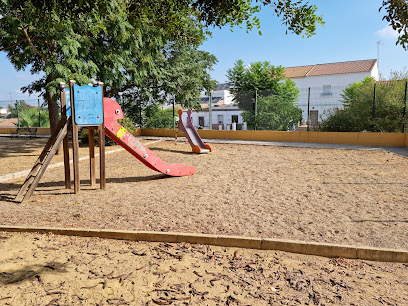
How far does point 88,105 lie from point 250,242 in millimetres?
4391

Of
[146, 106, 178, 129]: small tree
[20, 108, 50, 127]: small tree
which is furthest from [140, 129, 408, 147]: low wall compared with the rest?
[20, 108, 50, 127]: small tree

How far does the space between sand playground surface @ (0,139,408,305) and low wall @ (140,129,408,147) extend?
767 cm

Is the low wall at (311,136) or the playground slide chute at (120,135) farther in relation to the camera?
the low wall at (311,136)

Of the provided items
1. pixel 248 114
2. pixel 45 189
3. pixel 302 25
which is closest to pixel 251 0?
pixel 302 25

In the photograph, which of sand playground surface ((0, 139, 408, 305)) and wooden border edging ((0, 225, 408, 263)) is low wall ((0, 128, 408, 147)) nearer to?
sand playground surface ((0, 139, 408, 305))

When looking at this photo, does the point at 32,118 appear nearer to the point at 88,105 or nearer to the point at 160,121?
the point at 160,121

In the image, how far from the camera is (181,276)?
10.2 ft

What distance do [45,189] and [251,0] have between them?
5375mm

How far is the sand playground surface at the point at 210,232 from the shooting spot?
2826 mm

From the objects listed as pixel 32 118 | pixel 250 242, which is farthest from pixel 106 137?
pixel 250 242

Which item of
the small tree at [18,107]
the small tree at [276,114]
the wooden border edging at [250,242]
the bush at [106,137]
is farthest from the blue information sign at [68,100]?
the small tree at [18,107]

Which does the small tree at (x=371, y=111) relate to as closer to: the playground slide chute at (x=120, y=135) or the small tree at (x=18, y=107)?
the playground slide chute at (x=120, y=135)

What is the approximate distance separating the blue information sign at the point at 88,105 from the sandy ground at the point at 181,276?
10.2 ft

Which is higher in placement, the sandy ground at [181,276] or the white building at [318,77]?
the white building at [318,77]
